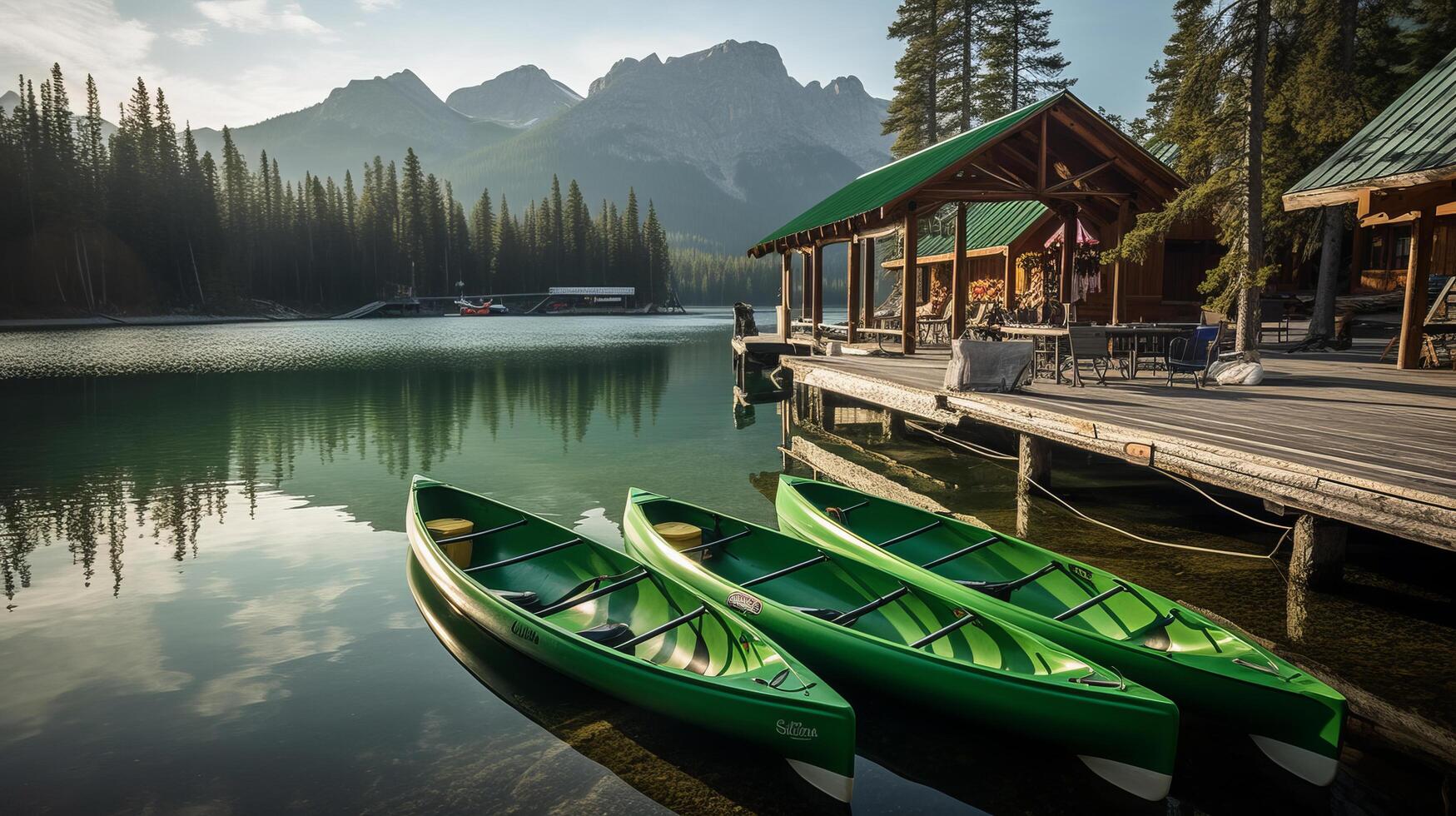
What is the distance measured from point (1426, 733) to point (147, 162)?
10967cm

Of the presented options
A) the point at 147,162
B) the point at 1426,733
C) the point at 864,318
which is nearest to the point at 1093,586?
the point at 1426,733

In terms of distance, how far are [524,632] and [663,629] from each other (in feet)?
4.16

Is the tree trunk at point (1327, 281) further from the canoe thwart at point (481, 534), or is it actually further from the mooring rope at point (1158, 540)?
the canoe thwart at point (481, 534)

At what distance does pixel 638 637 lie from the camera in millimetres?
5641

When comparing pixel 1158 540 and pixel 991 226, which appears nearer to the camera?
pixel 1158 540

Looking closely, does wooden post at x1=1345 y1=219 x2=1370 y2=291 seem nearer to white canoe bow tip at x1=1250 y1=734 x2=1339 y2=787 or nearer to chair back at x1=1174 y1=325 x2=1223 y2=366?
chair back at x1=1174 y1=325 x2=1223 y2=366

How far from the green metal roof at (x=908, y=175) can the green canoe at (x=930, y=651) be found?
10.9 m

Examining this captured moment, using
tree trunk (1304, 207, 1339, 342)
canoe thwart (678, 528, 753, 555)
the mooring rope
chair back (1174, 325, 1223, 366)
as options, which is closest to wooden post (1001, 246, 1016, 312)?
tree trunk (1304, 207, 1339, 342)

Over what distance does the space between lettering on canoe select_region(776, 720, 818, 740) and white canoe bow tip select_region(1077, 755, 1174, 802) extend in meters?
1.76

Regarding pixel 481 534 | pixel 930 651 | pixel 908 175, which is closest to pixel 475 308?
pixel 908 175

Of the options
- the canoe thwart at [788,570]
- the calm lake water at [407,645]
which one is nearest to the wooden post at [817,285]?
Result: the calm lake water at [407,645]

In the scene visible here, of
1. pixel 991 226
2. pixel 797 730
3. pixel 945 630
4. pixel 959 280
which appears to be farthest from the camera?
pixel 991 226

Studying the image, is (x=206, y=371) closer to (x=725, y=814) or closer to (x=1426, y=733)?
(x=725, y=814)

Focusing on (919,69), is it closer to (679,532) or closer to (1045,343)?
(1045,343)
